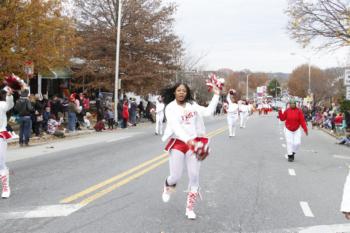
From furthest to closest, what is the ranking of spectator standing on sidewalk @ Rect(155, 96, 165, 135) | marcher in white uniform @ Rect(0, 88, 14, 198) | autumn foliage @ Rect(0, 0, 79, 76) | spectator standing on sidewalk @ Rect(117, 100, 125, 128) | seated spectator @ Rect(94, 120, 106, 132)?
spectator standing on sidewalk @ Rect(117, 100, 125, 128), seated spectator @ Rect(94, 120, 106, 132), spectator standing on sidewalk @ Rect(155, 96, 165, 135), autumn foliage @ Rect(0, 0, 79, 76), marcher in white uniform @ Rect(0, 88, 14, 198)

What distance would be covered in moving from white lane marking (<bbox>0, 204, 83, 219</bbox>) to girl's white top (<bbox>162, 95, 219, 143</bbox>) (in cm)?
170

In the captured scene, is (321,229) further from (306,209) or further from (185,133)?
(185,133)

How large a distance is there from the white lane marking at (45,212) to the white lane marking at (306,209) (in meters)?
3.26

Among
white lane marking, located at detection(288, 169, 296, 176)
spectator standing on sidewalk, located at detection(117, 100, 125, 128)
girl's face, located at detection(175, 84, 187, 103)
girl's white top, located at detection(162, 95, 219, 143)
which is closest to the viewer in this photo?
girl's white top, located at detection(162, 95, 219, 143)

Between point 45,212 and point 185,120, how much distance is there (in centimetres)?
228

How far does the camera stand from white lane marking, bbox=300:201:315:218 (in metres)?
7.44

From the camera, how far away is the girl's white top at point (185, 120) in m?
6.97

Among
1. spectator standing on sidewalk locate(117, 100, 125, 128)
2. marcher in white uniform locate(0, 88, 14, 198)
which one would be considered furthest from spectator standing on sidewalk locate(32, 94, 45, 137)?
marcher in white uniform locate(0, 88, 14, 198)

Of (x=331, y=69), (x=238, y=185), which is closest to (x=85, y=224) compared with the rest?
(x=238, y=185)

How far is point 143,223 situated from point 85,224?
72cm

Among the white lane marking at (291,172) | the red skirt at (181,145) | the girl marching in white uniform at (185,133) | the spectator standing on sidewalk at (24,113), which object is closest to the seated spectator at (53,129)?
the spectator standing on sidewalk at (24,113)

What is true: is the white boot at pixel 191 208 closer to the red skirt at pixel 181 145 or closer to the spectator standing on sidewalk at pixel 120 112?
the red skirt at pixel 181 145

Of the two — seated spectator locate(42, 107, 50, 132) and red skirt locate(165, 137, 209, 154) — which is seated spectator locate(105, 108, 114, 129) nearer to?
seated spectator locate(42, 107, 50, 132)

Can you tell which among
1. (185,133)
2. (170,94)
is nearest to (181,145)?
(185,133)
